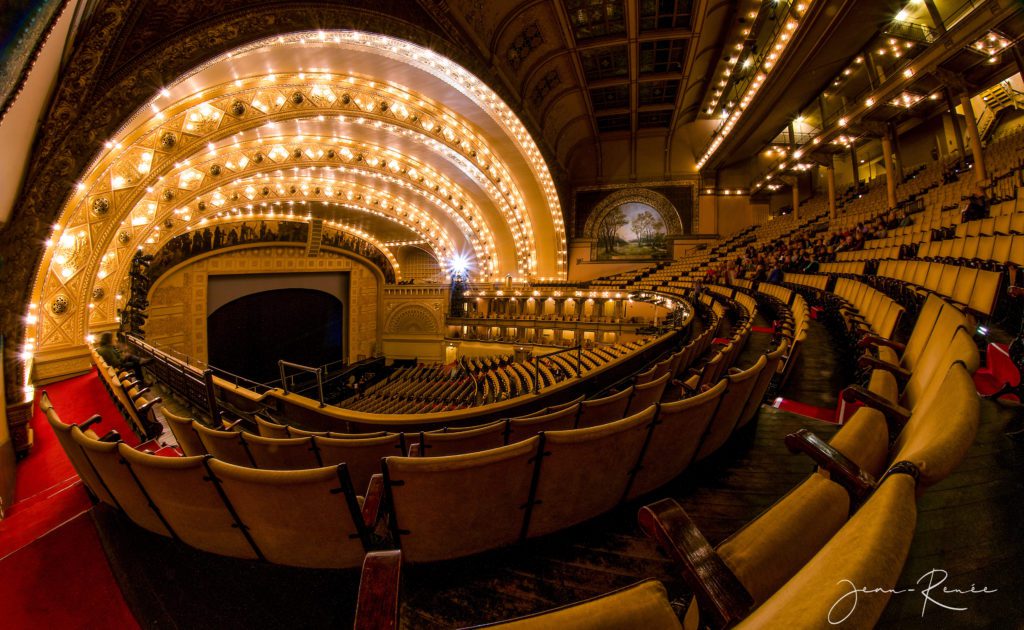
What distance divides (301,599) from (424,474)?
882mm

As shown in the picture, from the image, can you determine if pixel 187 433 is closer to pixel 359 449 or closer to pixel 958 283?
pixel 359 449

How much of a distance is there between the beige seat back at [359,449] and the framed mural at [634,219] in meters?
19.3

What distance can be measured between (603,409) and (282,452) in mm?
2207

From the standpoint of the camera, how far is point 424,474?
1525 mm

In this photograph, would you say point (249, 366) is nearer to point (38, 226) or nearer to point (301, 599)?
point (38, 226)

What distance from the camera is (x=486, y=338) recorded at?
17953mm

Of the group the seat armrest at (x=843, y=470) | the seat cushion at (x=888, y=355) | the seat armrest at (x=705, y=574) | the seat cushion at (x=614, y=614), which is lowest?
the seat armrest at (x=705, y=574)

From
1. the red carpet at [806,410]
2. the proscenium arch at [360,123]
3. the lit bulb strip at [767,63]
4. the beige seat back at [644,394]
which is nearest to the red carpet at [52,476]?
the proscenium arch at [360,123]

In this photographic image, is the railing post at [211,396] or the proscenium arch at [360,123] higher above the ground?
the proscenium arch at [360,123]

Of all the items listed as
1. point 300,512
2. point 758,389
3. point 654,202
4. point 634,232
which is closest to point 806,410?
point 758,389

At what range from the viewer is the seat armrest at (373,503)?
151 cm

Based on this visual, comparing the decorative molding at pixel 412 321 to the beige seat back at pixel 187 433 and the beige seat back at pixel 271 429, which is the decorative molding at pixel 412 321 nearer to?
the beige seat back at pixel 271 429

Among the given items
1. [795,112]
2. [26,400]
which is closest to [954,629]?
[26,400]

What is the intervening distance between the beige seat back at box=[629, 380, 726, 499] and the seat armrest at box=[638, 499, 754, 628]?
87 cm
